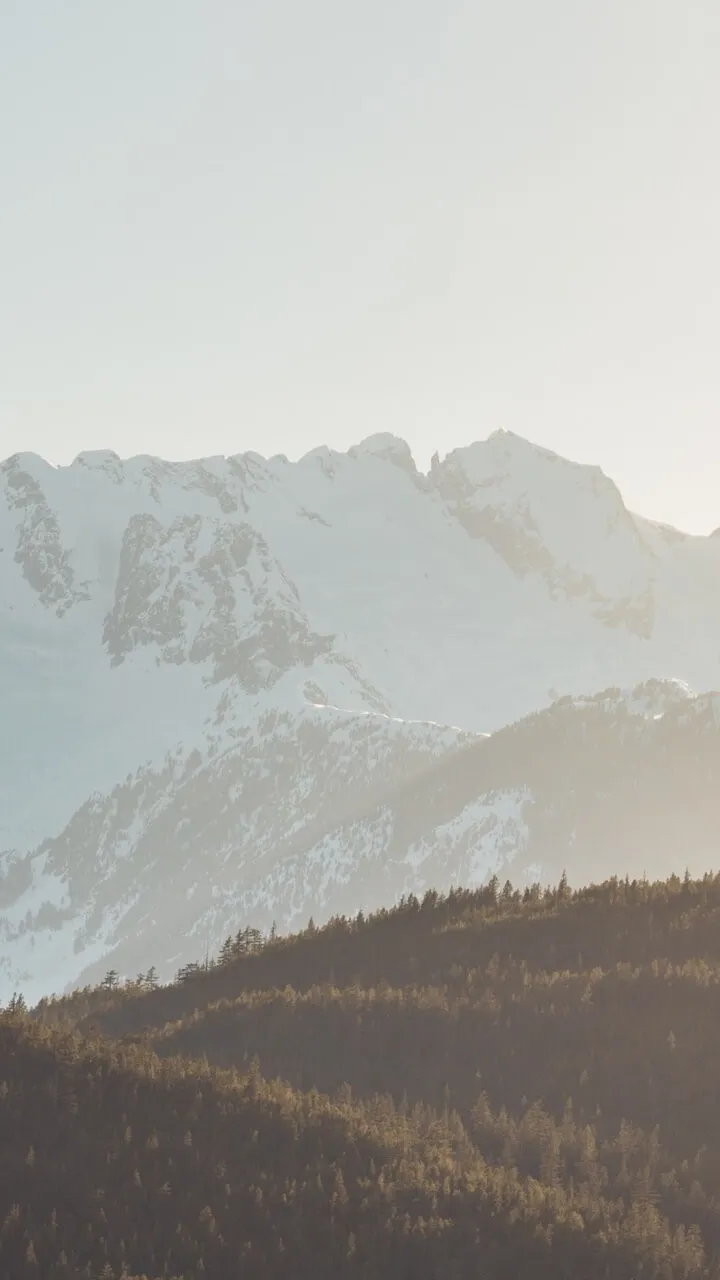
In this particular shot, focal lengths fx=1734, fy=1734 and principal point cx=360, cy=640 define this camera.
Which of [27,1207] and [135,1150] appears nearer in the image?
[27,1207]

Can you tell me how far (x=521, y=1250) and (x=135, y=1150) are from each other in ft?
15.9

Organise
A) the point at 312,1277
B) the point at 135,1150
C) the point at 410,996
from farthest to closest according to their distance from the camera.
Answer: the point at 410,996 < the point at 135,1150 < the point at 312,1277

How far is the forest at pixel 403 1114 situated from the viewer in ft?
62.2

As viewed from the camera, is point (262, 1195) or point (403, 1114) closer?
point (262, 1195)

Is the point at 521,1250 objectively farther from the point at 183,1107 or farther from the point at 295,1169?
the point at 183,1107

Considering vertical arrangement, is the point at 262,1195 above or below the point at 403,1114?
below

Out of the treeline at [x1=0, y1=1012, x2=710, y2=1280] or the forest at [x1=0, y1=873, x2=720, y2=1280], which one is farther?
the forest at [x1=0, y1=873, x2=720, y2=1280]

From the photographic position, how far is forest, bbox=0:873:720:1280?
62.2 feet

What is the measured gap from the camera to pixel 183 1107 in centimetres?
2280

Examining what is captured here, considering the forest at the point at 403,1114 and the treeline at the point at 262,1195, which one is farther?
the forest at the point at 403,1114

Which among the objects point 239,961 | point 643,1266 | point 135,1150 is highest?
point 239,961

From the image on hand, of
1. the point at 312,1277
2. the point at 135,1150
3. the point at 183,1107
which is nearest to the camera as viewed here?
the point at 312,1277

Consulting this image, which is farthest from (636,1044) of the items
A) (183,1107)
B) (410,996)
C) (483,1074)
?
(183,1107)

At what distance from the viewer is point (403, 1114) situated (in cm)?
2495
